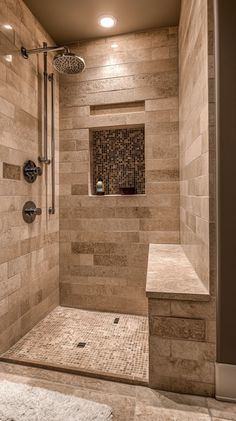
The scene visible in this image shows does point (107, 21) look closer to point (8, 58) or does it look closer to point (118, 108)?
point (118, 108)

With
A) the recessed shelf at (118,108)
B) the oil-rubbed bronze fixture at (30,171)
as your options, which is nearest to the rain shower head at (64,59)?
the recessed shelf at (118,108)

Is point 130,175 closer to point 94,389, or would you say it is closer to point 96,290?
point 96,290

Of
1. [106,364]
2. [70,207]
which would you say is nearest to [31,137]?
[70,207]

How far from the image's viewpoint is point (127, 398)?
4.73 ft

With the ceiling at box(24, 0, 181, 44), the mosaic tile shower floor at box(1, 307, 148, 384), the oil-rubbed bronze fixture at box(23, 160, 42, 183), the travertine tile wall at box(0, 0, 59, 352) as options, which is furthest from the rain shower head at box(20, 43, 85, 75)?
the mosaic tile shower floor at box(1, 307, 148, 384)

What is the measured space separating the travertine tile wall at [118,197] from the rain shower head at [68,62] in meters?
0.54

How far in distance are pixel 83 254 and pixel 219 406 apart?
1.88 metres

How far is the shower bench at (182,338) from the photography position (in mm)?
1424

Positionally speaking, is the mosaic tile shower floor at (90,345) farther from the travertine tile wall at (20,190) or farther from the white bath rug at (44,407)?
the white bath rug at (44,407)

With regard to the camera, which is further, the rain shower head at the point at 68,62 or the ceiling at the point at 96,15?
the ceiling at the point at 96,15

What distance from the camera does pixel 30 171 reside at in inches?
90.9

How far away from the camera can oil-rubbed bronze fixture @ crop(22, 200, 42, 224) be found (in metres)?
2.29

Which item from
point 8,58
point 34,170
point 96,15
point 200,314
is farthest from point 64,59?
point 200,314

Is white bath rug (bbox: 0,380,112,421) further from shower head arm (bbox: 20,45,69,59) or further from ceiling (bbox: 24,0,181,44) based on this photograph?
ceiling (bbox: 24,0,181,44)
